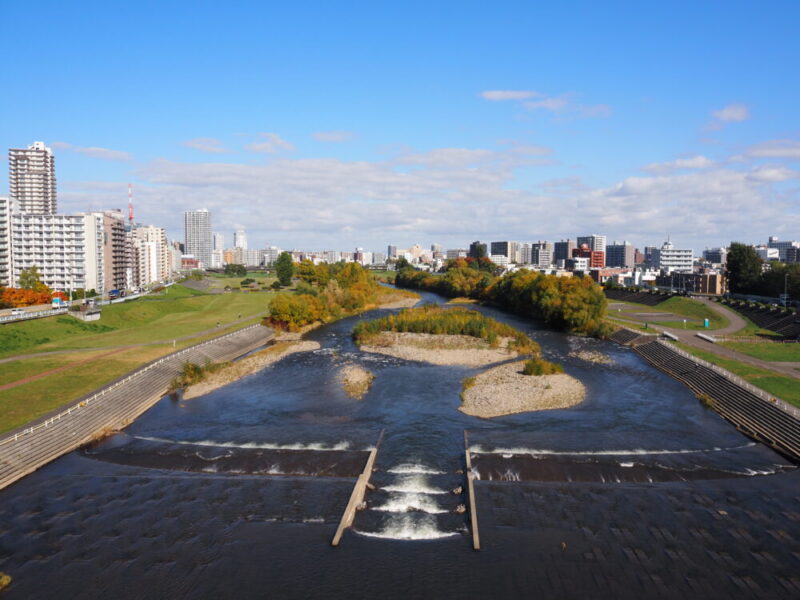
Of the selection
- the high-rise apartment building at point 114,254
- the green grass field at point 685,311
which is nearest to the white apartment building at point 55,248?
the high-rise apartment building at point 114,254

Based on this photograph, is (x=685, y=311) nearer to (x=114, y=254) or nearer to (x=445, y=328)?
(x=445, y=328)

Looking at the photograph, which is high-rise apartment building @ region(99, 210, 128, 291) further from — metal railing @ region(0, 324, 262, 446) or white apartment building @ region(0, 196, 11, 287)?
metal railing @ region(0, 324, 262, 446)

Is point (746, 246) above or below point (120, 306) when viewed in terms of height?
above

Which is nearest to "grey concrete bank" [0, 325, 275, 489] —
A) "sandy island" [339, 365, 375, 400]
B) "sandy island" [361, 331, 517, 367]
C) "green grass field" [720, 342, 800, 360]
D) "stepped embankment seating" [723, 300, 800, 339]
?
"sandy island" [339, 365, 375, 400]

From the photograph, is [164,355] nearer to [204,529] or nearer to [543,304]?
[204,529]

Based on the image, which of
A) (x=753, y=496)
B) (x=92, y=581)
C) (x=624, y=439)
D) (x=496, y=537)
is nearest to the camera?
(x=92, y=581)

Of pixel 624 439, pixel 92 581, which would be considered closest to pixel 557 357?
pixel 624 439

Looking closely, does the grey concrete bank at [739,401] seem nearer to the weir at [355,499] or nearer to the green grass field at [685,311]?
the green grass field at [685,311]
